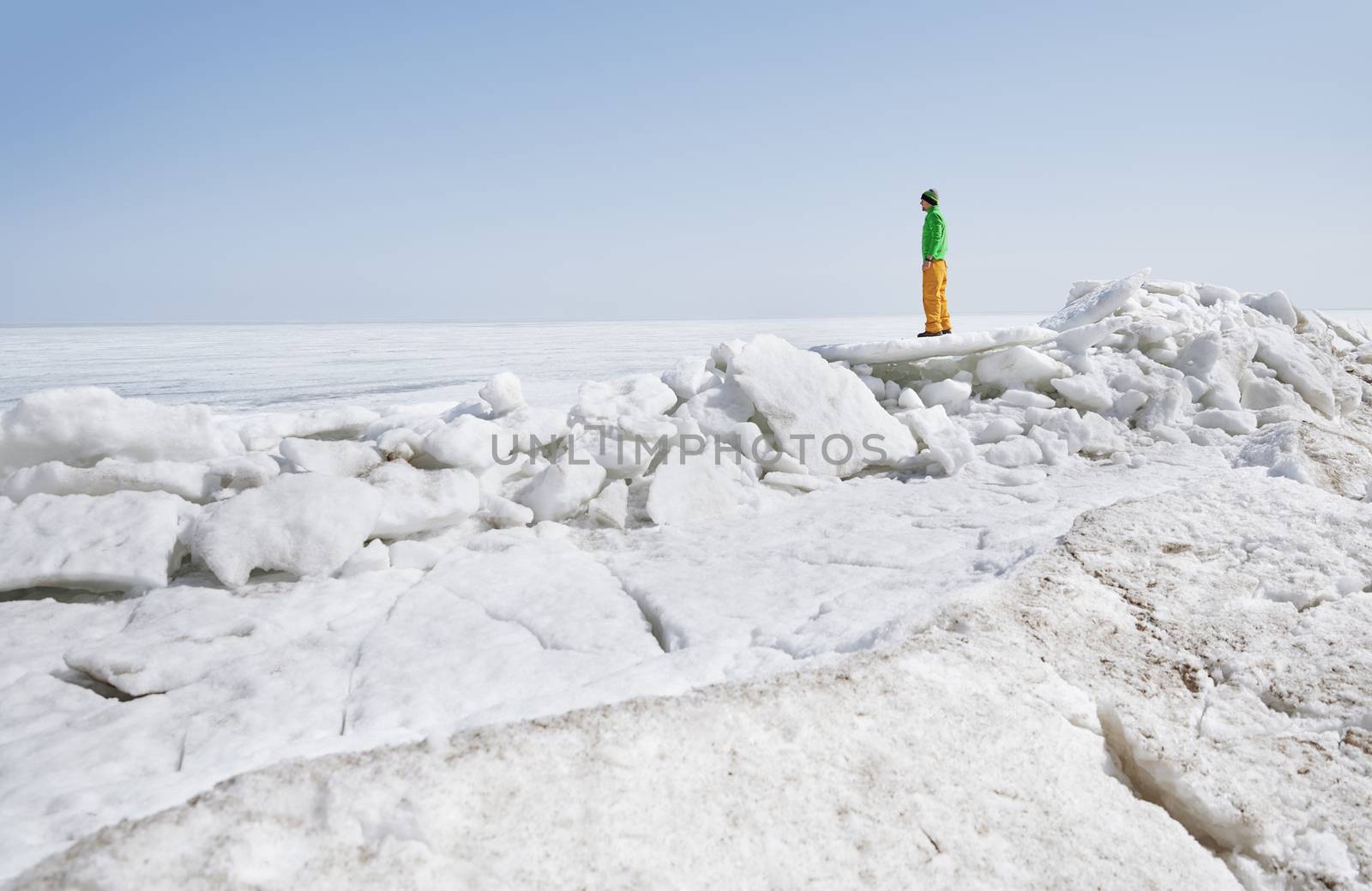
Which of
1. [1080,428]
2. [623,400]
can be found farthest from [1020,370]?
[623,400]

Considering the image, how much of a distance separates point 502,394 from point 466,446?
659mm

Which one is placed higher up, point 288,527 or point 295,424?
point 295,424

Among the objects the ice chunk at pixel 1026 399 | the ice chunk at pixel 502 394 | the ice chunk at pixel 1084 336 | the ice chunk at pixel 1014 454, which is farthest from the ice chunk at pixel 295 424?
the ice chunk at pixel 1084 336

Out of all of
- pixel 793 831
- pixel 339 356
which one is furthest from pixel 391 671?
pixel 339 356

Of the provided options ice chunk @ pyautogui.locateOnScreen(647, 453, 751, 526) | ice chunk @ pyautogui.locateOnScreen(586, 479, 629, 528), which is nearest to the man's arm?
ice chunk @ pyautogui.locateOnScreen(647, 453, 751, 526)

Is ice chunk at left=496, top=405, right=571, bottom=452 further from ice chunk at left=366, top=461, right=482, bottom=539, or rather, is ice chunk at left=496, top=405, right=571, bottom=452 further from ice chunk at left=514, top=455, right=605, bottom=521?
ice chunk at left=366, top=461, right=482, bottom=539

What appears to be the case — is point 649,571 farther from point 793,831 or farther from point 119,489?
point 119,489

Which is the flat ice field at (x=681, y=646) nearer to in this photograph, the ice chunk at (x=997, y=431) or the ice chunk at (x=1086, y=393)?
the ice chunk at (x=997, y=431)

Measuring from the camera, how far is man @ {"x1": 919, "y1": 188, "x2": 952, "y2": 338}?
6691 millimetres

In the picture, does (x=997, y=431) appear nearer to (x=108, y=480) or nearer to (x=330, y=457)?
(x=330, y=457)

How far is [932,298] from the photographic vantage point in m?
6.71

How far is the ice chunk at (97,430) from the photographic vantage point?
298cm

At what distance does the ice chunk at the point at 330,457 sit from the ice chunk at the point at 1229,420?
453 centimetres

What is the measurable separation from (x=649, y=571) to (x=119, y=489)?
→ 203 cm
